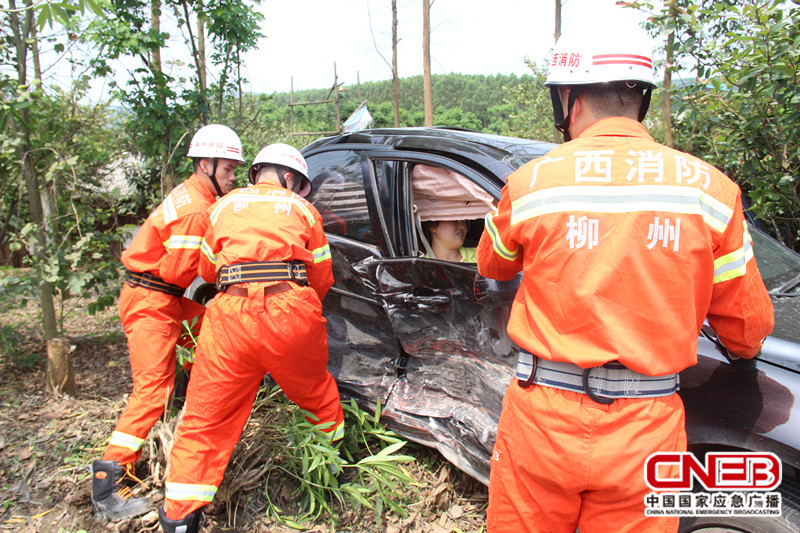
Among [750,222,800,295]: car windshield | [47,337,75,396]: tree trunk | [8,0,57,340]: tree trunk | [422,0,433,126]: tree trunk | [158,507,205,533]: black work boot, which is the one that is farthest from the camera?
[422,0,433,126]: tree trunk

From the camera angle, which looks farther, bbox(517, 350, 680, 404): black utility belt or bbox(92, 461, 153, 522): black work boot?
bbox(92, 461, 153, 522): black work boot

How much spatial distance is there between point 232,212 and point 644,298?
2.04 metres

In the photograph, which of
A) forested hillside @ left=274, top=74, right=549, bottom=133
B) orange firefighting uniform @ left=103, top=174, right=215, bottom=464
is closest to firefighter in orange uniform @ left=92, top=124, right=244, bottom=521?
orange firefighting uniform @ left=103, top=174, right=215, bottom=464

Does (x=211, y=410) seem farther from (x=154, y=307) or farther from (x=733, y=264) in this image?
(x=733, y=264)

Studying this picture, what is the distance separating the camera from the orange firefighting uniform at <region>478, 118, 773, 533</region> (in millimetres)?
1422

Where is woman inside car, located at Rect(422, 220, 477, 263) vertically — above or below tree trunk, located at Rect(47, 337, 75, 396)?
above

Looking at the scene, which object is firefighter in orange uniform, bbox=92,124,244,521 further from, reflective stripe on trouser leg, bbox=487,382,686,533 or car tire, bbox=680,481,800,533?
car tire, bbox=680,481,800,533

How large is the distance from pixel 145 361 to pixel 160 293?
404 mm

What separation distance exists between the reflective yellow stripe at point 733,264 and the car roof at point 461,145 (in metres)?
1.08

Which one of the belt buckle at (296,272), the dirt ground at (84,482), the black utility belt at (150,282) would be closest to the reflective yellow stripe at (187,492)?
the dirt ground at (84,482)

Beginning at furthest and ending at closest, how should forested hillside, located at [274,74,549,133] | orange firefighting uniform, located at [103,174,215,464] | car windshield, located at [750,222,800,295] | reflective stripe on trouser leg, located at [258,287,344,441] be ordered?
forested hillside, located at [274,74,549,133]
orange firefighting uniform, located at [103,174,215,464]
reflective stripe on trouser leg, located at [258,287,344,441]
car windshield, located at [750,222,800,295]

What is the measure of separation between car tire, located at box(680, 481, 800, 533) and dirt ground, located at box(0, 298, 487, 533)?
3.59 feet

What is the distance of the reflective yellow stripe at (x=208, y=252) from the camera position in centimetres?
285

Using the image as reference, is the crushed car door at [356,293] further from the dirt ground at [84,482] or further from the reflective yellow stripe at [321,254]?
the dirt ground at [84,482]
